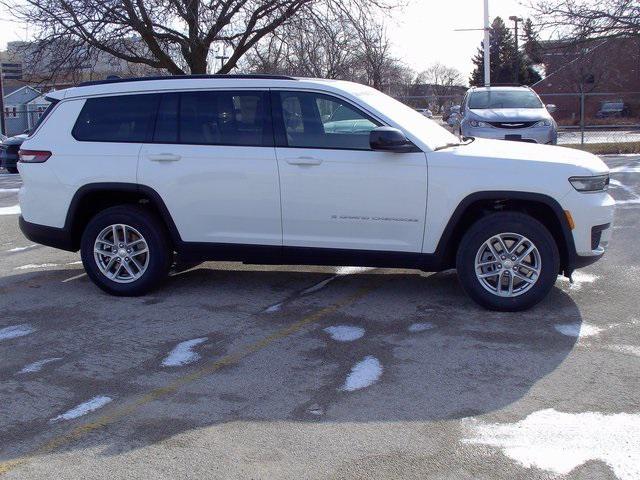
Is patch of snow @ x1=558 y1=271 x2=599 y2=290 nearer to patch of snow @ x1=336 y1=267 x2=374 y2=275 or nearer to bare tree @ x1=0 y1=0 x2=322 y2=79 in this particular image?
patch of snow @ x1=336 y1=267 x2=374 y2=275

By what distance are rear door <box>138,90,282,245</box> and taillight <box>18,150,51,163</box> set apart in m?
0.96

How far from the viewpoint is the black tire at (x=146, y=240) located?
6902 millimetres

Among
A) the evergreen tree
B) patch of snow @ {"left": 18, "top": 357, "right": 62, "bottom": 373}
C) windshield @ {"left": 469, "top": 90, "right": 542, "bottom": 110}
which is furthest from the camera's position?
the evergreen tree

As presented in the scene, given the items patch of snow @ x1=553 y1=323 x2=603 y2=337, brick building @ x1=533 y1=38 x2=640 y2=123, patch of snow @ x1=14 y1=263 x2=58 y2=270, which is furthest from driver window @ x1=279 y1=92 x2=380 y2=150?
brick building @ x1=533 y1=38 x2=640 y2=123

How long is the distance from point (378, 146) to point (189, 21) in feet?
47.7

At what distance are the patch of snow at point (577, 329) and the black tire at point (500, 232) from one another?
1.20ft

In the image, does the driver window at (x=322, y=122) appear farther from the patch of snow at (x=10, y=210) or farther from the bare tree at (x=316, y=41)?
the bare tree at (x=316, y=41)

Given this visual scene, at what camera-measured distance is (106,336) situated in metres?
5.98

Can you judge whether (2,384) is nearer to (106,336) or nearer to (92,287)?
(106,336)

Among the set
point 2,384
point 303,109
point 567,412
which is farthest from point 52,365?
point 567,412

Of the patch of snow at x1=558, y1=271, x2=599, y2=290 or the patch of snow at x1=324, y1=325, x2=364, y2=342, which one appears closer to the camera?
the patch of snow at x1=324, y1=325, x2=364, y2=342

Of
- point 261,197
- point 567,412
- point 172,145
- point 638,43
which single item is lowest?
point 567,412

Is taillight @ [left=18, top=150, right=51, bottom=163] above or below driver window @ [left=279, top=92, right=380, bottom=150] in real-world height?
below

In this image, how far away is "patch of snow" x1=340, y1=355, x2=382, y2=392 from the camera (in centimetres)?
487
